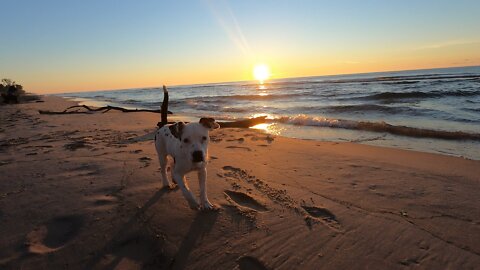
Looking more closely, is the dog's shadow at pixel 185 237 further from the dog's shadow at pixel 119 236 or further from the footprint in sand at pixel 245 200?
the footprint in sand at pixel 245 200

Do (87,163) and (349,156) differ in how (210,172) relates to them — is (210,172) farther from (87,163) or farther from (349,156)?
(349,156)

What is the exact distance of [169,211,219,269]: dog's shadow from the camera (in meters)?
3.20

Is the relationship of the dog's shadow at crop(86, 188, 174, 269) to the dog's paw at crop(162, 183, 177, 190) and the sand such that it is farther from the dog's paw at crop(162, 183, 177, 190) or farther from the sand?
the dog's paw at crop(162, 183, 177, 190)

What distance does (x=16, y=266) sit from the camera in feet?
10.1

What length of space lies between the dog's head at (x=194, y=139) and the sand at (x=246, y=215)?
28.6 inches

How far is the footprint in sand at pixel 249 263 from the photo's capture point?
124 inches

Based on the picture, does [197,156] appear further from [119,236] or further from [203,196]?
[119,236]

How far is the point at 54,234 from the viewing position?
365cm

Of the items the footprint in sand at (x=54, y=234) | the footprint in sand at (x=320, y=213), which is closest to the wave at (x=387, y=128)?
the footprint in sand at (x=320, y=213)

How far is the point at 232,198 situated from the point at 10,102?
33.4m

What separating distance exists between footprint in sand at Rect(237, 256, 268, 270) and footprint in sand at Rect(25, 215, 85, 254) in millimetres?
1848

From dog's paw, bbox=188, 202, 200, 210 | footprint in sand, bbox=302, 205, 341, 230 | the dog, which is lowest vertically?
footprint in sand, bbox=302, 205, 341, 230

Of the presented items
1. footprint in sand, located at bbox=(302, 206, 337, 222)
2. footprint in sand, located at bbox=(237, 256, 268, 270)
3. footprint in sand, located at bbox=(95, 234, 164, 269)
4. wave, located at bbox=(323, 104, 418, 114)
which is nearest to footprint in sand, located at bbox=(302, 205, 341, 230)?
footprint in sand, located at bbox=(302, 206, 337, 222)

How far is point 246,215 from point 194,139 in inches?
46.4
